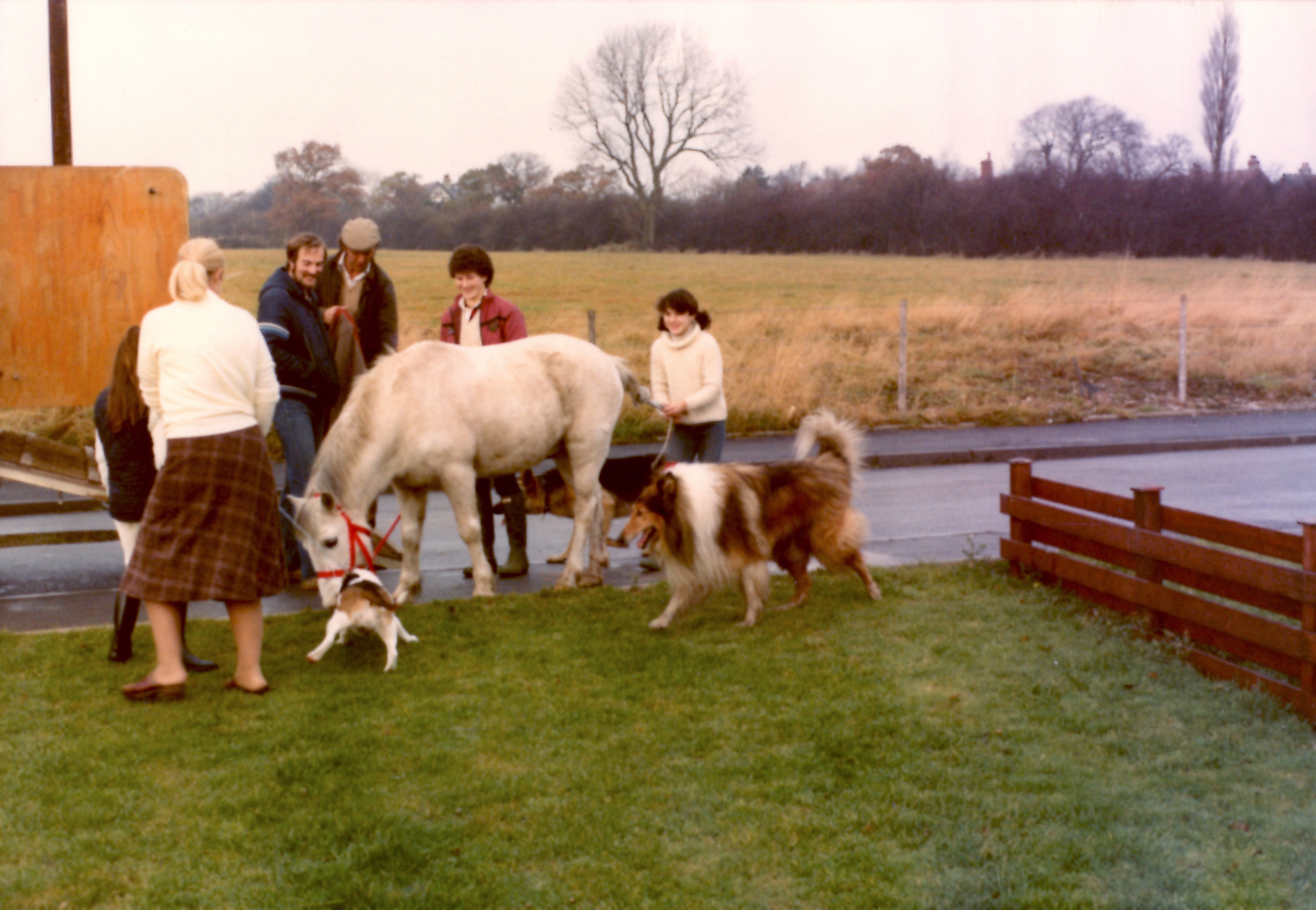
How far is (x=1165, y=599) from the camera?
634cm

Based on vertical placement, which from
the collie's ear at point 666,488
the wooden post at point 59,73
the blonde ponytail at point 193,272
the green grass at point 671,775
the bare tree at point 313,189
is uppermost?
the bare tree at point 313,189

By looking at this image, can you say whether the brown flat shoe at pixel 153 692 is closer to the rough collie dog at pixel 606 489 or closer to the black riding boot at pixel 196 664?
the black riding boot at pixel 196 664

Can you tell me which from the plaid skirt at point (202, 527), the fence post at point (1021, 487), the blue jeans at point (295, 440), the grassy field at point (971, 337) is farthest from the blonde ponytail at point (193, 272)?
the grassy field at point (971, 337)

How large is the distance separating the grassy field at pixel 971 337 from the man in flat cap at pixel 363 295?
8.01 meters

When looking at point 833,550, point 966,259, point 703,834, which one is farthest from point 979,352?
point 966,259

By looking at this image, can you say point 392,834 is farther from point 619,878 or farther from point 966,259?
point 966,259

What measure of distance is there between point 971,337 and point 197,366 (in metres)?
20.1

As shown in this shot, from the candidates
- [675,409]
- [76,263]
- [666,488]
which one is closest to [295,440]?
[76,263]

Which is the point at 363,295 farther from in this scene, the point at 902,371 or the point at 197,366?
the point at 902,371

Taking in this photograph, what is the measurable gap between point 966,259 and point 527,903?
141ft

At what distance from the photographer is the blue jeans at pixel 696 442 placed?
28.8 ft

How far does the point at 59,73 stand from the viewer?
1027 cm

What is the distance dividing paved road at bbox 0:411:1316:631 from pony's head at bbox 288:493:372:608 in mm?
1387

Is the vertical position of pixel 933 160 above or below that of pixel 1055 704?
above
